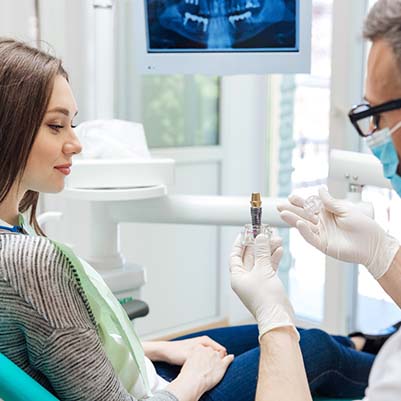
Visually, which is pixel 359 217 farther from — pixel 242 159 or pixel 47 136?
pixel 242 159

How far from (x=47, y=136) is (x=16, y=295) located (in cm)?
35

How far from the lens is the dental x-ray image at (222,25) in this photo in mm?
1914

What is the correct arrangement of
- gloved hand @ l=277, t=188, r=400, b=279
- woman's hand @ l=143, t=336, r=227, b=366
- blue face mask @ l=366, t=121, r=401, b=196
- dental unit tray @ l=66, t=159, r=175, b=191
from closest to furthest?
1. blue face mask @ l=366, t=121, r=401, b=196
2. gloved hand @ l=277, t=188, r=400, b=279
3. woman's hand @ l=143, t=336, r=227, b=366
4. dental unit tray @ l=66, t=159, r=175, b=191

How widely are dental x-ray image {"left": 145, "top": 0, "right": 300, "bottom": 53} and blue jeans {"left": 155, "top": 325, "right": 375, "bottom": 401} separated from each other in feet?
2.45

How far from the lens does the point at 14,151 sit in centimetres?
132

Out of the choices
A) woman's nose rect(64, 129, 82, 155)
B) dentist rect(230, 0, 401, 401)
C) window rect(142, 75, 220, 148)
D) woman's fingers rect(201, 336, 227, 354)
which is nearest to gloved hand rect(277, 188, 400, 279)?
→ dentist rect(230, 0, 401, 401)

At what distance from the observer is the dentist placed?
1.09 metres

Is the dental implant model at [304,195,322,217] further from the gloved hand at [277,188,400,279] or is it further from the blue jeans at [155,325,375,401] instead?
the blue jeans at [155,325,375,401]

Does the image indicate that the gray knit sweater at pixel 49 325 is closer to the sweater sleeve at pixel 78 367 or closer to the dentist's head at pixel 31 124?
the sweater sleeve at pixel 78 367

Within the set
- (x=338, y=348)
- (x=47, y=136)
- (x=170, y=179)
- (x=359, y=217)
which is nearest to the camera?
(x=47, y=136)

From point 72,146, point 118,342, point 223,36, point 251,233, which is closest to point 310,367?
point 251,233

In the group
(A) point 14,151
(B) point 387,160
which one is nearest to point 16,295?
(A) point 14,151

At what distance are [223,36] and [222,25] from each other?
1.1 inches

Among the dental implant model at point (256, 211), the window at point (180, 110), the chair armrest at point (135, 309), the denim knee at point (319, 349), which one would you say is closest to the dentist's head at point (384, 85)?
the dental implant model at point (256, 211)
